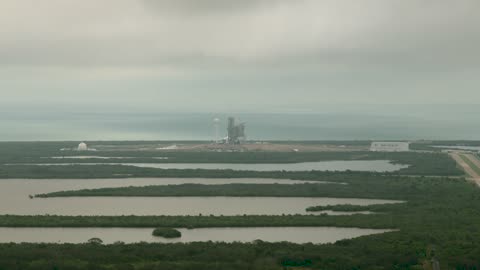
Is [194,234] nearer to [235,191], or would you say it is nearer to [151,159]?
[235,191]

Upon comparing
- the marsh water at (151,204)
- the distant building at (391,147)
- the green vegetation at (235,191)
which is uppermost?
the distant building at (391,147)

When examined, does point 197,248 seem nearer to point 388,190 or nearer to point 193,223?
point 193,223

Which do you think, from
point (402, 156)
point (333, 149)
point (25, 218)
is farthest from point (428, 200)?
point (333, 149)

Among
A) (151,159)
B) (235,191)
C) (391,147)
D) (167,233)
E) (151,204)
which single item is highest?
(391,147)

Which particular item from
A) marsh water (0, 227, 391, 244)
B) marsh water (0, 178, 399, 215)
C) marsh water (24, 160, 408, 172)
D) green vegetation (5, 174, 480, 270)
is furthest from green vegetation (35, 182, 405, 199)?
marsh water (24, 160, 408, 172)

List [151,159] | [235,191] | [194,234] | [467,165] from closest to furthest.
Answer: [194,234] → [235,191] → [467,165] → [151,159]

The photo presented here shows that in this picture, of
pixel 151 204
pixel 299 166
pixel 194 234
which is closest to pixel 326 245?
pixel 194 234

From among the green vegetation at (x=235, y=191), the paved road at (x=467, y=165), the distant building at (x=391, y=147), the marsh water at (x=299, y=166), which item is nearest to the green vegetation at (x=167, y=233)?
the green vegetation at (x=235, y=191)

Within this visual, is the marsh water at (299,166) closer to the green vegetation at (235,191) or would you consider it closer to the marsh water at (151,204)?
the green vegetation at (235,191)

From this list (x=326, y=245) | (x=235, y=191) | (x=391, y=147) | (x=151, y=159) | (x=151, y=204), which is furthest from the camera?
(x=391, y=147)
